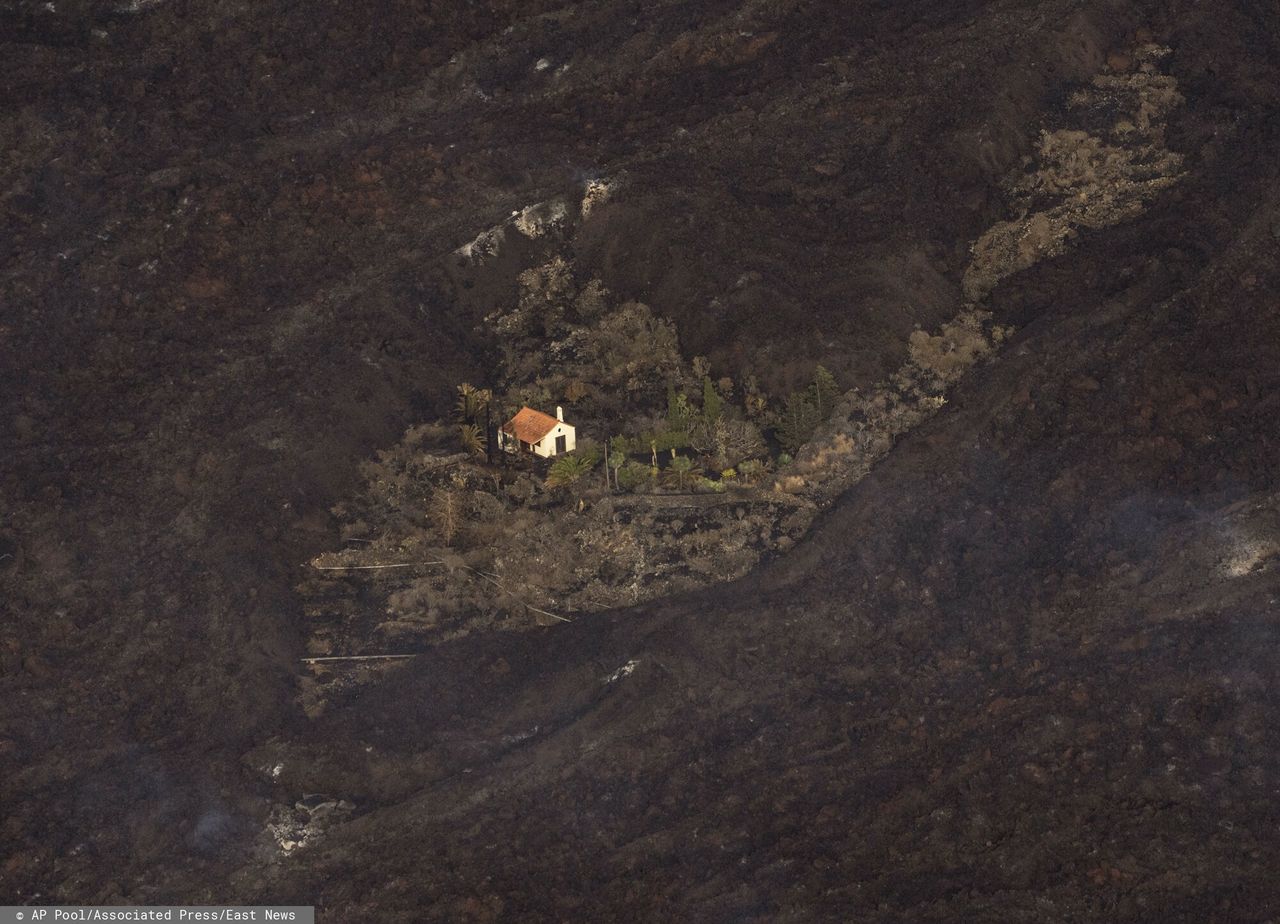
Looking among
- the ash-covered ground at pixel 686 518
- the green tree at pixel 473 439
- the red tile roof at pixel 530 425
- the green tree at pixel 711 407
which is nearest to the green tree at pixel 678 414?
the green tree at pixel 711 407

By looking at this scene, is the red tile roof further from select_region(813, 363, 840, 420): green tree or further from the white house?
select_region(813, 363, 840, 420): green tree

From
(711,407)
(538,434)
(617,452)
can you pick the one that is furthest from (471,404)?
(711,407)

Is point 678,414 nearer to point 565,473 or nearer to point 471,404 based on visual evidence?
point 565,473

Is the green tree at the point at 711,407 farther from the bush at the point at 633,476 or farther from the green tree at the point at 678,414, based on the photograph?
the bush at the point at 633,476

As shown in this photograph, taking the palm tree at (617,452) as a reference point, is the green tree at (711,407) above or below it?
above

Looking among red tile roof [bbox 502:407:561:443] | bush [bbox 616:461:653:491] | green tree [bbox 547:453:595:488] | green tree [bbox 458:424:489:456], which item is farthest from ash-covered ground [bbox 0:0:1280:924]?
green tree [bbox 547:453:595:488]

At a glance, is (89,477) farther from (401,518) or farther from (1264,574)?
(1264,574)
